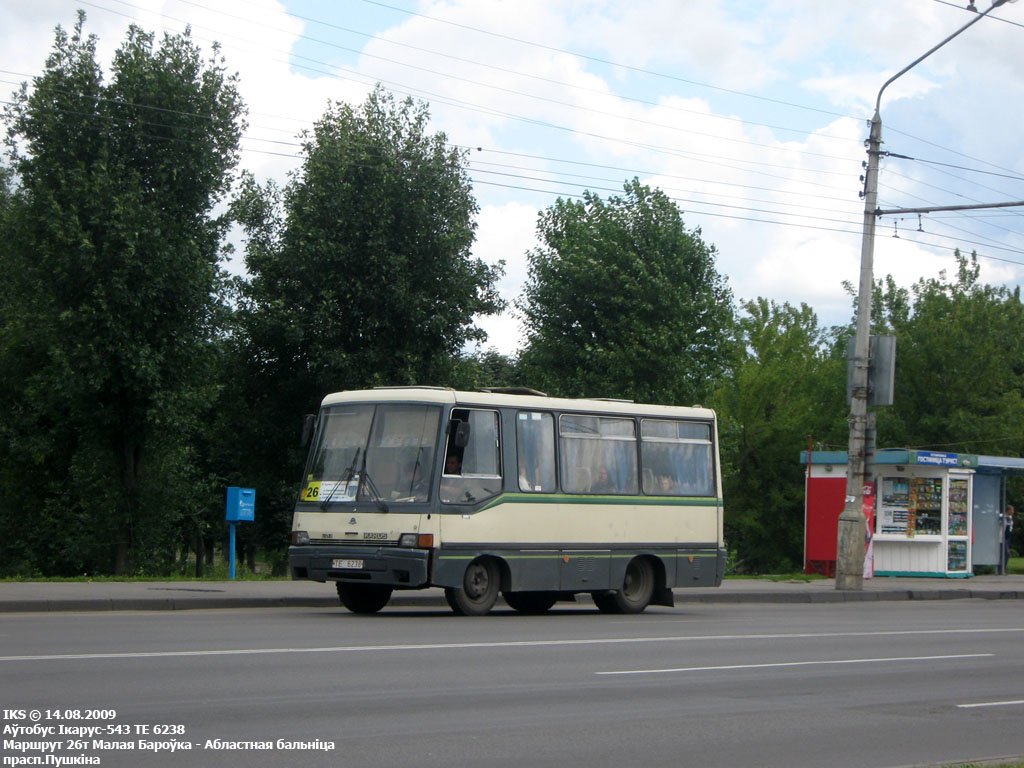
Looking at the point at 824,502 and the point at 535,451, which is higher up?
A: the point at 535,451

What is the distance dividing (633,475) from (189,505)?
22763 mm

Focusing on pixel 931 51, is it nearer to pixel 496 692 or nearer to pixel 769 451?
pixel 496 692

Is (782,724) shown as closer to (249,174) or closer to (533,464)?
(533,464)

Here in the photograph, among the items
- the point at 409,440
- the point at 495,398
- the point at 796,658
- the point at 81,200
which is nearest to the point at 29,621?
the point at 409,440

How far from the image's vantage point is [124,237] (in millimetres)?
32031

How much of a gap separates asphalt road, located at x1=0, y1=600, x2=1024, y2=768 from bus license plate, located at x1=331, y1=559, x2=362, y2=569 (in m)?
0.75

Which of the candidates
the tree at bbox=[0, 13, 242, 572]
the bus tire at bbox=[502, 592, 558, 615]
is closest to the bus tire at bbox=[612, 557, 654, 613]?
the bus tire at bbox=[502, 592, 558, 615]

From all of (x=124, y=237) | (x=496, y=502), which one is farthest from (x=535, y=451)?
(x=124, y=237)

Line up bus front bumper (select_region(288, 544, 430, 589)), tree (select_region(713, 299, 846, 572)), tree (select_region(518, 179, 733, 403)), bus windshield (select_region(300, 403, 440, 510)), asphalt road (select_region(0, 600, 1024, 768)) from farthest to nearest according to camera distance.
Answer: tree (select_region(713, 299, 846, 572))
tree (select_region(518, 179, 733, 403))
bus windshield (select_region(300, 403, 440, 510))
bus front bumper (select_region(288, 544, 430, 589))
asphalt road (select_region(0, 600, 1024, 768))

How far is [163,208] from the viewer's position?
3391 cm

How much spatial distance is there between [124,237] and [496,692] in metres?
23.6

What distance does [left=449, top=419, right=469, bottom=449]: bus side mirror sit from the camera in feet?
60.5

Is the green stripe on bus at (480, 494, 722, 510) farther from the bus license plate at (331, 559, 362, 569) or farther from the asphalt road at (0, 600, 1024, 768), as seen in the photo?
the asphalt road at (0, 600, 1024, 768)

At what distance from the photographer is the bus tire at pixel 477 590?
62.2ft
